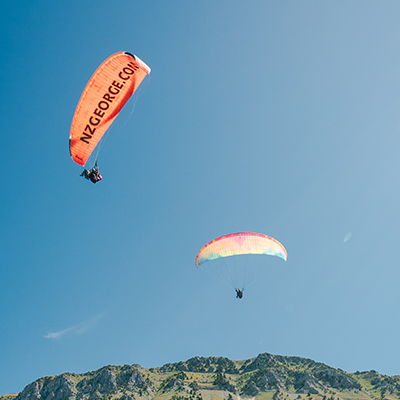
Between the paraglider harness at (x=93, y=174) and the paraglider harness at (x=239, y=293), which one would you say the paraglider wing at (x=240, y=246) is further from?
the paraglider harness at (x=93, y=174)

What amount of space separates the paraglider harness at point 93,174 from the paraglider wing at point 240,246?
21.9 metres

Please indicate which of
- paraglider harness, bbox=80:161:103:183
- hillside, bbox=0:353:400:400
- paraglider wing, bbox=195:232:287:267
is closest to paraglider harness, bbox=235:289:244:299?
paraglider wing, bbox=195:232:287:267

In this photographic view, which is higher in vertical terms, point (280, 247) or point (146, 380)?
point (146, 380)

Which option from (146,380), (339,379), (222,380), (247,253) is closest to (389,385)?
(339,379)

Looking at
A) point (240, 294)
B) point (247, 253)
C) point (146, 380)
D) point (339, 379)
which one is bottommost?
point (240, 294)

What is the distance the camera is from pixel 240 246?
5034cm

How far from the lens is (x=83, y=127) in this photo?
3569 cm

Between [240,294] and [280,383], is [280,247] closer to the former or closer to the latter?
[240,294]

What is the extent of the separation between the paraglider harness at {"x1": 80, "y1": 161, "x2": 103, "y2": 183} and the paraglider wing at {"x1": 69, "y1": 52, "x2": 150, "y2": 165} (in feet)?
3.87

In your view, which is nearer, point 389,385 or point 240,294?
point 240,294

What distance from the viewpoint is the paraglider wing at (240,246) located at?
50.4 meters

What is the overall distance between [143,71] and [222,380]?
147778mm

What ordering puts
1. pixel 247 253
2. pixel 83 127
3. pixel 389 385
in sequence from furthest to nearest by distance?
pixel 389 385, pixel 247 253, pixel 83 127

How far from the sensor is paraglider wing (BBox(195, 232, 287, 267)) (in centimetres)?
5041
